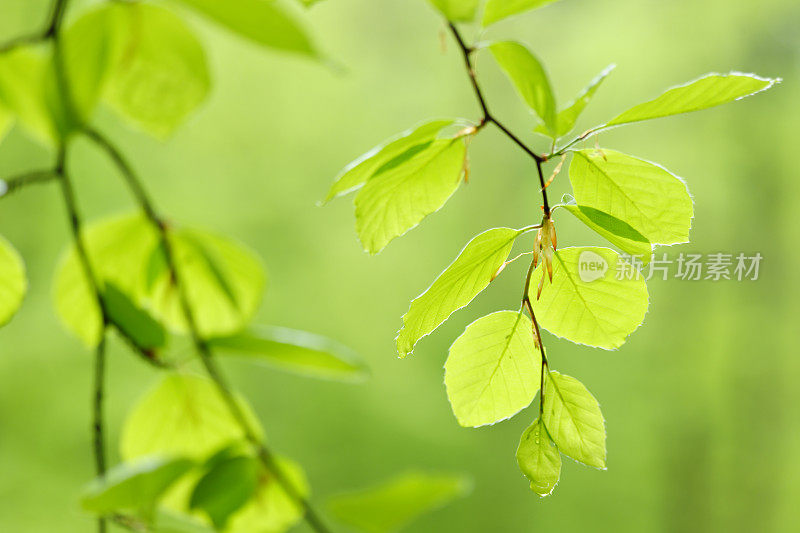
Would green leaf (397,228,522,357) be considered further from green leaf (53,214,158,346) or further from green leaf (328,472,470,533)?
green leaf (53,214,158,346)

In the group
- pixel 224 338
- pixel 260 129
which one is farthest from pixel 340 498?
pixel 260 129

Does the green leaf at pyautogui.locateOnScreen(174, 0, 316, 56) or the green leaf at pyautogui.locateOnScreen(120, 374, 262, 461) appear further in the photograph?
the green leaf at pyautogui.locateOnScreen(120, 374, 262, 461)

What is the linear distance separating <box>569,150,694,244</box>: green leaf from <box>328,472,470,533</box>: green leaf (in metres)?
0.10

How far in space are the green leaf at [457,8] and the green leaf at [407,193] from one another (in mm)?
36

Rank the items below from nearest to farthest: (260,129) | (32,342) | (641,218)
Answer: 1. (641,218)
2. (32,342)
3. (260,129)

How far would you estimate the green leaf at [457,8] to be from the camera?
0.18 metres

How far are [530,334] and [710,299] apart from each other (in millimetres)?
3710

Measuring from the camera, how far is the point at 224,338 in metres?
0.24

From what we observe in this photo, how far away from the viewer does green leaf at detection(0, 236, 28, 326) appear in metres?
0.24

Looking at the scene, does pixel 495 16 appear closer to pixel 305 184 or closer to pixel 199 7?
pixel 199 7

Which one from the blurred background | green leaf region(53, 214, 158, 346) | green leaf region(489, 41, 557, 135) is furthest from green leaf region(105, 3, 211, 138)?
the blurred background

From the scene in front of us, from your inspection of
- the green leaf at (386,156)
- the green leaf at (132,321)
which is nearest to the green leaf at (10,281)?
the green leaf at (132,321)

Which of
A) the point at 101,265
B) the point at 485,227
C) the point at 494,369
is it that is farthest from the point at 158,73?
the point at 485,227

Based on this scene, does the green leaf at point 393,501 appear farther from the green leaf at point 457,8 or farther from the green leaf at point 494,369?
the green leaf at point 457,8
